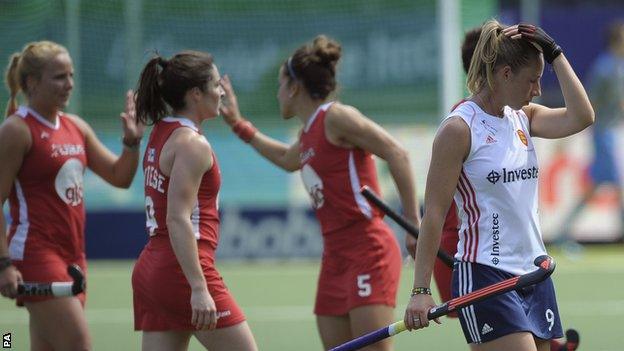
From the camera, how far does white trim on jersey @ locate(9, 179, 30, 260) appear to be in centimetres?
633

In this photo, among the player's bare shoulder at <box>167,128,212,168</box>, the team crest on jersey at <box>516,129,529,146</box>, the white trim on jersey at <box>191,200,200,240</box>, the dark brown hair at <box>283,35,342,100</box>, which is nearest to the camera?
the team crest on jersey at <box>516,129,529,146</box>

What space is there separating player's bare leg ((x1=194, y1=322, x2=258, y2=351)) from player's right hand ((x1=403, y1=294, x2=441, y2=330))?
842 mm

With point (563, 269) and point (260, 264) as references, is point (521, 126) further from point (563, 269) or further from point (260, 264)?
point (260, 264)

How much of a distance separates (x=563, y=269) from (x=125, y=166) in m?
7.20

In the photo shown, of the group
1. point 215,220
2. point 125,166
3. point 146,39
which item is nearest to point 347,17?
point 146,39

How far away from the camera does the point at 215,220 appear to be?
18.3 ft

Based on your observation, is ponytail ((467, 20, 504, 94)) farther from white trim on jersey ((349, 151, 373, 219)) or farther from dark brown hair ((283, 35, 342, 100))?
dark brown hair ((283, 35, 342, 100))

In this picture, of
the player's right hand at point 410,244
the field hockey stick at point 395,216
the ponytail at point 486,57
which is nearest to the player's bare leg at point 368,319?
the player's right hand at point 410,244

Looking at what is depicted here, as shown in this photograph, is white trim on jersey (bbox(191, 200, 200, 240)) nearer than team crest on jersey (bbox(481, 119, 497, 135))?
No

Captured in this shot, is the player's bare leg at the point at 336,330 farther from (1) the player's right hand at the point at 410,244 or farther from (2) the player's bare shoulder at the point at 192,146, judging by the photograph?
(2) the player's bare shoulder at the point at 192,146

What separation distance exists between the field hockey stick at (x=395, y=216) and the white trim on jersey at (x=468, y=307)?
2.45 ft

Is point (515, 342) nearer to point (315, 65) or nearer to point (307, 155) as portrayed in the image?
point (307, 155)

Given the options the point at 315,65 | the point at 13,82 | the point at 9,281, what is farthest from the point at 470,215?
the point at 13,82

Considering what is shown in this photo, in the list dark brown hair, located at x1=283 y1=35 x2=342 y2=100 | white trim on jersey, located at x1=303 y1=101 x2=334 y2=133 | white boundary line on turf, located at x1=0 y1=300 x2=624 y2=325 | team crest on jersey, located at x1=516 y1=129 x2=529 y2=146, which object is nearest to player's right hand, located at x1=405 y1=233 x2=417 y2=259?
white trim on jersey, located at x1=303 y1=101 x2=334 y2=133
